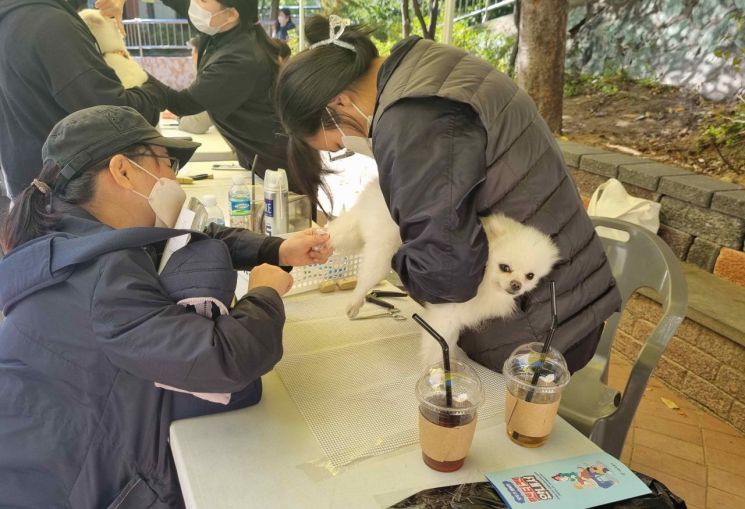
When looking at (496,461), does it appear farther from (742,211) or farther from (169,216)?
(742,211)

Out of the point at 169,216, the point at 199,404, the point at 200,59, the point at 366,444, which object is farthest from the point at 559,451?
the point at 200,59

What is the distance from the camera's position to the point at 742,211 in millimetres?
2316

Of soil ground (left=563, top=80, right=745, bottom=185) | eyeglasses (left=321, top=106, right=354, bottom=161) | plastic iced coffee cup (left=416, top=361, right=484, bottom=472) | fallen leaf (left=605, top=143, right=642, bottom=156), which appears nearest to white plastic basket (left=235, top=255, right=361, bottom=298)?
eyeglasses (left=321, top=106, right=354, bottom=161)

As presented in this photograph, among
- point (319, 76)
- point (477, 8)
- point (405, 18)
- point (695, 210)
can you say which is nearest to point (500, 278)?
point (319, 76)

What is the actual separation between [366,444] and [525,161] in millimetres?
664

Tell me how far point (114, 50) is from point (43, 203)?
174cm

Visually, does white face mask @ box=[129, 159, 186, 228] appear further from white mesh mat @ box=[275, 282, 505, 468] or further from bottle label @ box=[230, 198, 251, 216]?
bottle label @ box=[230, 198, 251, 216]

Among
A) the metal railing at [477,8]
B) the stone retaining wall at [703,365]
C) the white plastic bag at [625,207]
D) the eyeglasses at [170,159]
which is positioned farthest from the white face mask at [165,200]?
the metal railing at [477,8]

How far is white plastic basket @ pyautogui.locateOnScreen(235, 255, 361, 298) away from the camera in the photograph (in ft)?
5.08

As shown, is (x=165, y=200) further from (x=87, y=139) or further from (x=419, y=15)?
(x=419, y=15)

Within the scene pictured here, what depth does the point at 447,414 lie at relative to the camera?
86cm

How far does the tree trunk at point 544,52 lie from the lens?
3467mm

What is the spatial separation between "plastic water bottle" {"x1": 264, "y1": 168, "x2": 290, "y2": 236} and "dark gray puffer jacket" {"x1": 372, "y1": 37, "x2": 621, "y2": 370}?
707 mm

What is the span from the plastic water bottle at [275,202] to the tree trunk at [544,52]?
8.04 ft
